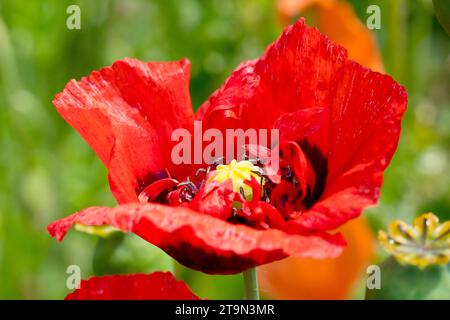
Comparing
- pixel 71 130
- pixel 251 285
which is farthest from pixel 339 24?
pixel 251 285

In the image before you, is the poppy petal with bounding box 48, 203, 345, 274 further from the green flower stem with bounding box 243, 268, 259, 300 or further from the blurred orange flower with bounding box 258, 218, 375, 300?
the blurred orange flower with bounding box 258, 218, 375, 300

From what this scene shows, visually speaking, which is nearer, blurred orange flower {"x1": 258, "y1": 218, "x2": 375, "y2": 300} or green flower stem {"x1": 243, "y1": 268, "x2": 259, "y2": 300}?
green flower stem {"x1": 243, "y1": 268, "x2": 259, "y2": 300}

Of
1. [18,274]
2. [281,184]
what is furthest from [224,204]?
[18,274]

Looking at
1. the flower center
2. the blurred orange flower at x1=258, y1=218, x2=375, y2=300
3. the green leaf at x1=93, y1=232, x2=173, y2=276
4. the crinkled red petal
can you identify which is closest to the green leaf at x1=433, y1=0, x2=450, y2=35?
→ the crinkled red petal

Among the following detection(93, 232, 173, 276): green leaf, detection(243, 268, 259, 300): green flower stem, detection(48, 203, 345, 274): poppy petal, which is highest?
detection(93, 232, 173, 276): green leaf

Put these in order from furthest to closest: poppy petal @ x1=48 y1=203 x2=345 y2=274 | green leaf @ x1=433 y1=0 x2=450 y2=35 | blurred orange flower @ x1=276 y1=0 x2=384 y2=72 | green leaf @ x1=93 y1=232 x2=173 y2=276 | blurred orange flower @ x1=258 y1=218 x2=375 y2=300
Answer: blurred orange flower @ x1=276 y1=0 x2=384 y2=72, blurred orange flower @ x1=258 y1=218 x2=375 y2=300, green leaf @ x1=93 y1=232 x2=173 y2=276, green leaf @ x1=433 y1=0 x2=450 y2=35, poppy petal @ x1=48 y1=203 x2=345 y2=274

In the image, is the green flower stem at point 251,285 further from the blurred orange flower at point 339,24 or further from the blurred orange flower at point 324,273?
the blurred orange flower at point 339,24

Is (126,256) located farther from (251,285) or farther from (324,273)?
(324,273)
